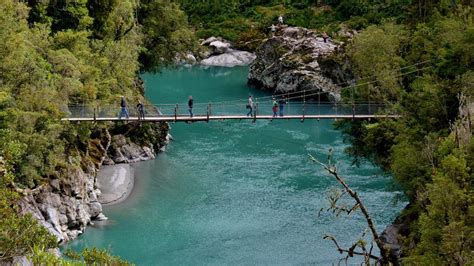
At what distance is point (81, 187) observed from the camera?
96.7 feet

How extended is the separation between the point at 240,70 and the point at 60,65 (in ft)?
135

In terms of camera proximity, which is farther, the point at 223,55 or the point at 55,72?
the point at 223,55

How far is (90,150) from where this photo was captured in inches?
1366

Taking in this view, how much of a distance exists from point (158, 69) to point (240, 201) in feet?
49.4

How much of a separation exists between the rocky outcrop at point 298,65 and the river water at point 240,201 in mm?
6786

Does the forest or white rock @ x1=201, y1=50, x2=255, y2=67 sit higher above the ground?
white rock @ x1=201, y1=50, x2=255, y2=67

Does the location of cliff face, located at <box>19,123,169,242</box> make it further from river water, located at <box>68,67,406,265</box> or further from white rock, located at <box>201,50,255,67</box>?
white rock, located at <box>201,50,255,67</box>

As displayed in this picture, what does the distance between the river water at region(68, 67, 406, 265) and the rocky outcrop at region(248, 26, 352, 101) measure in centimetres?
679

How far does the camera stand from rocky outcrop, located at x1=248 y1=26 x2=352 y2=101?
171ft

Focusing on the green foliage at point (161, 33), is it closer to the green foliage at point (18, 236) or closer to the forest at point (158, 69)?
the forest at point (158, 69)

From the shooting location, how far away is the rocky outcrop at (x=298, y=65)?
51969mm

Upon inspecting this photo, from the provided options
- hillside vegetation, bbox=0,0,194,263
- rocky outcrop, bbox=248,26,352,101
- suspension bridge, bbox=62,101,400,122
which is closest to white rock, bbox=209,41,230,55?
rocky outcrop, bbox=248,26,352,101

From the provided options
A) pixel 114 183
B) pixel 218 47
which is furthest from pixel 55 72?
pixel 218 47

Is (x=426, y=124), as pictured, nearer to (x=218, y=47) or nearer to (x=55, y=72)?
(x=55, y=72)
